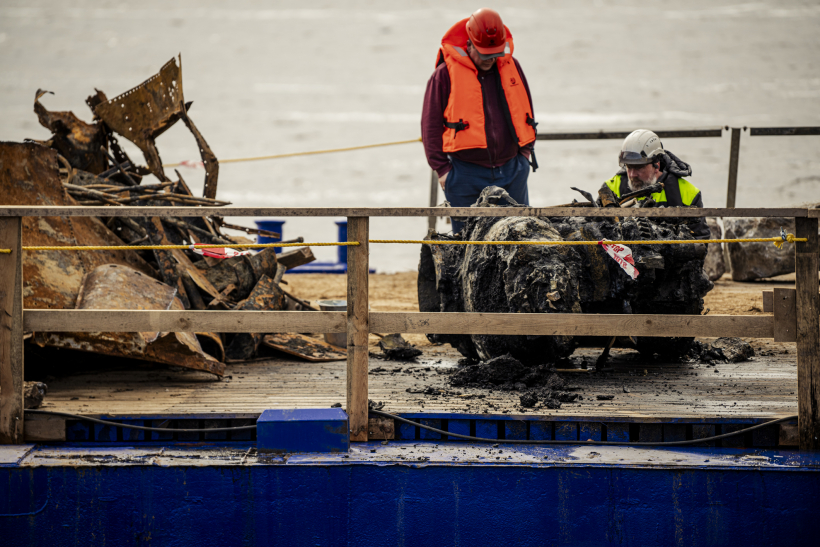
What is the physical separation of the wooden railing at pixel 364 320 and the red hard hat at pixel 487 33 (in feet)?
7.30

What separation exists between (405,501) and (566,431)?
35.9 inches

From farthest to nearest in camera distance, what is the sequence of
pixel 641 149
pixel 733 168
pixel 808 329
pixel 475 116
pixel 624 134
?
pixel 624 134 → pixel 733 168 → pixel 475 116 → pixel 641 149 → pixel 808 329

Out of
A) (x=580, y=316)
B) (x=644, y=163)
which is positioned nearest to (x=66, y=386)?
(x=580, y=316)

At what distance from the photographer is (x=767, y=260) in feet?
26.6

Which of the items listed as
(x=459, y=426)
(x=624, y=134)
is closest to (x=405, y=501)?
(x=459, y=426)

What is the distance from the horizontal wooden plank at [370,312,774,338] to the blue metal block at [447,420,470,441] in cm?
52

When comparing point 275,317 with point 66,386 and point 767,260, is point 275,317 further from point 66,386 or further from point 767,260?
point 767,260

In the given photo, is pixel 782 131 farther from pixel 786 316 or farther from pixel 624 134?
pixel 786 316

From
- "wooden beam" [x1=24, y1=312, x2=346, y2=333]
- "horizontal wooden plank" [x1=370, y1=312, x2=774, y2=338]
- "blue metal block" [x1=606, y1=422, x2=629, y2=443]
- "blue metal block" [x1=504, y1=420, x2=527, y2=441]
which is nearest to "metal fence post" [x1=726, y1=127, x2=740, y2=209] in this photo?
"horizontal wooden plank" [x1=370, y1=312, x2=774, y2=338]

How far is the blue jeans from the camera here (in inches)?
212

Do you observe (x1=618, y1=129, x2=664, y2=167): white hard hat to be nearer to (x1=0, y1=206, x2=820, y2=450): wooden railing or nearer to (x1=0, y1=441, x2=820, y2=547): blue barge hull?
(x1=0, y1=206, x2=820, y2=450): wooden railing

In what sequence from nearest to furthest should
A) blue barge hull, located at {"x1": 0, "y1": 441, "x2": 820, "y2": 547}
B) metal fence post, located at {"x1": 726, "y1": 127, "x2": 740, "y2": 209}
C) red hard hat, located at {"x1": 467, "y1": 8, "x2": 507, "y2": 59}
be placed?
blue barge hull, located at {"x1": 0, "y1": 441, "x2": 820, "y2": 547} → red hard hat, located at {"x1": 467, "y1": 8, "x2": 507, "y2": 59} → metal fence post, located at {"x1": 726, "y1": 127, "x2": 740, "y2": 209}

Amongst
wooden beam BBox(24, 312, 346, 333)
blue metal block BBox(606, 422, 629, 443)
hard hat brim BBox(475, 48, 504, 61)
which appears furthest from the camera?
hard hat brim BBox(475, 48, 504, 61)

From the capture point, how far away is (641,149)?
4941 millimetres
